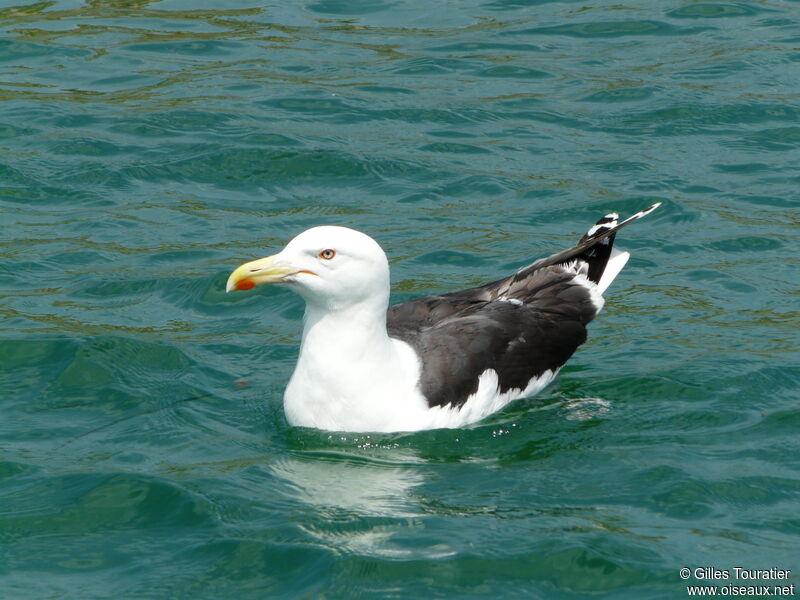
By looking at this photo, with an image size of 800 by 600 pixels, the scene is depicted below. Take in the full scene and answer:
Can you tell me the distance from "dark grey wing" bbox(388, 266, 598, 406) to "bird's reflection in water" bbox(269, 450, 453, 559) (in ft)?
2.29

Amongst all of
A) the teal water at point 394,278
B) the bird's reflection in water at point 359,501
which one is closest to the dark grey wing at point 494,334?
the teal water at point 394,278

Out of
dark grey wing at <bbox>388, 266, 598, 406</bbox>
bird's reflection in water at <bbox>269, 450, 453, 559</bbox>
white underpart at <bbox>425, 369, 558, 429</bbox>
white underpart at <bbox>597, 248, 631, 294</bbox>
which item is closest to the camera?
bird's reflection in water at <bbox>269, 450, 453, 559</bbox>

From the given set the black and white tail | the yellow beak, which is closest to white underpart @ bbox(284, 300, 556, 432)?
the yellow beak

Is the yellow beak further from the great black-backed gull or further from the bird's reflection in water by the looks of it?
the bird's reflection in water

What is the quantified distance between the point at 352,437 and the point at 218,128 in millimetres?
6027

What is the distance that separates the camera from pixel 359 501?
7656mm

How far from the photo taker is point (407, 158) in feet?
43.1

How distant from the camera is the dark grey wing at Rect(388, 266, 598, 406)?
866cm

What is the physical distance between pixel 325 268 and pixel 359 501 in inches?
53.1

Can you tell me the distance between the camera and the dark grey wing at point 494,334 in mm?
8664

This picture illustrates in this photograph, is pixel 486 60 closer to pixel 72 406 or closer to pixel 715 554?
pixel 72 406

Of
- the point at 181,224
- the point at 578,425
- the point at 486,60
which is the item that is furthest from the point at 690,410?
the point at 486,60

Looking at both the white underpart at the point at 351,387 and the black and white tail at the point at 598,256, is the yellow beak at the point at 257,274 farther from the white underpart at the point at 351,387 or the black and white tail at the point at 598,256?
the black and white tail at the point at 598,256

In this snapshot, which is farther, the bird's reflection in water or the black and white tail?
the black and white tail
